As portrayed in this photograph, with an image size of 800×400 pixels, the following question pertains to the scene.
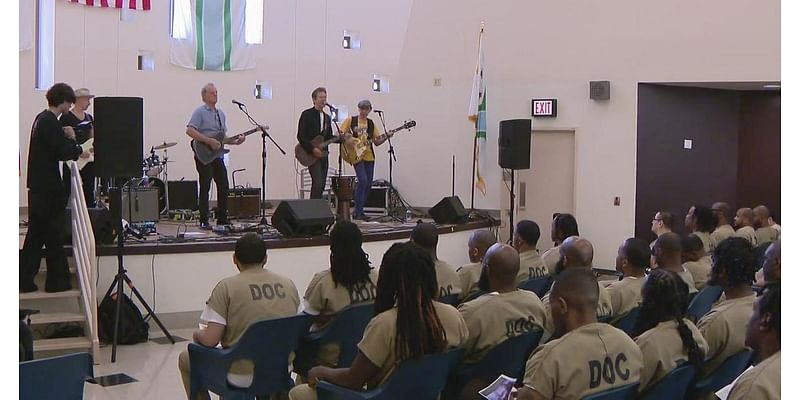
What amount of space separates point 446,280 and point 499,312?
1.14 metres

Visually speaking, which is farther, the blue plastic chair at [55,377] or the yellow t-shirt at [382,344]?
the yellow t-shirt at [382,344]

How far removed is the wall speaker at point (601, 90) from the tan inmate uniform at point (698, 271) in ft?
19.8

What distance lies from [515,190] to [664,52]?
2.79 metres

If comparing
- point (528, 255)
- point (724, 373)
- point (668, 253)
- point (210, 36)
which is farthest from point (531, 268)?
point (210, 36)

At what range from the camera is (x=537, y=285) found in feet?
17.6

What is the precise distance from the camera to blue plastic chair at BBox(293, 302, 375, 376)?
4.19 m

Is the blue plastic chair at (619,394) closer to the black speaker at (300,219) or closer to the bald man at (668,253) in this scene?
the bald man at (668,253)

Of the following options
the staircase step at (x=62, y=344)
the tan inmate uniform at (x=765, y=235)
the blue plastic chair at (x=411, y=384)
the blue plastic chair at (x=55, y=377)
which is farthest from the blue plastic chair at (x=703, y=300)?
the staircase step at (x=62, y=344)

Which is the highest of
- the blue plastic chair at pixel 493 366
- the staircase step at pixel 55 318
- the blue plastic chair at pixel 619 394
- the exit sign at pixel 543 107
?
the exit sign at pixel 543 107

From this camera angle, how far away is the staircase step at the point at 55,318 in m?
6.11

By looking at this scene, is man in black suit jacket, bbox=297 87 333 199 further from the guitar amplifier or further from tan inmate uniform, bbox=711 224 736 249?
tan inmate uniform, bbox=711 224 736 249
